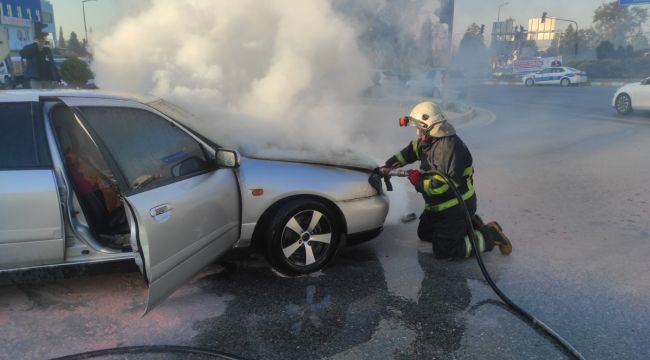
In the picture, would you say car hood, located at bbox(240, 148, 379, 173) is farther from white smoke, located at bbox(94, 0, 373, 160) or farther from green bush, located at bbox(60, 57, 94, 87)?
green bush, located at bbox(60, 57, 94, 87)

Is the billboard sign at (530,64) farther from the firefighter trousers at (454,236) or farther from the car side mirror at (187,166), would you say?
the car side mirror at (187,166)

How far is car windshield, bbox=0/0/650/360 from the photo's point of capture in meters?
2.89

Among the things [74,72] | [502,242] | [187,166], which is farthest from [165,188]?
[74,72]

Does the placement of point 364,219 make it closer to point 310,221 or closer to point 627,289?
point 310,221

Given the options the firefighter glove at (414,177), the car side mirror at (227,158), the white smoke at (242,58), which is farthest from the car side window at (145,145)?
the firefighter glove at (414,177)

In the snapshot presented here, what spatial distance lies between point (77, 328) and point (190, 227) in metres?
0.94

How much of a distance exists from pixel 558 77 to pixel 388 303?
3033 centimetres

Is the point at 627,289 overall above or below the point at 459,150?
below

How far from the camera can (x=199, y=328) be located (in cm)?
304

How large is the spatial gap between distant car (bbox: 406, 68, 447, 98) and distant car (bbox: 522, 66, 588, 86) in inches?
645

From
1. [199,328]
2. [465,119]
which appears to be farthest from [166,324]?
[465,119]

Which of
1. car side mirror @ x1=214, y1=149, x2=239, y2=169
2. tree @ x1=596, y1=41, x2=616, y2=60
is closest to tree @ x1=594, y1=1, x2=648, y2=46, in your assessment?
tree @ x1=596, y1=41, x2=616, y2=60

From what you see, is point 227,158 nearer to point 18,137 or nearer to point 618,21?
point 18,137

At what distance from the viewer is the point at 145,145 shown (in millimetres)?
3391
